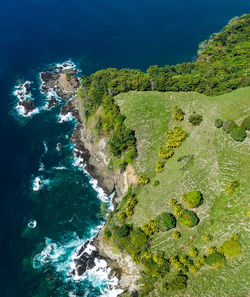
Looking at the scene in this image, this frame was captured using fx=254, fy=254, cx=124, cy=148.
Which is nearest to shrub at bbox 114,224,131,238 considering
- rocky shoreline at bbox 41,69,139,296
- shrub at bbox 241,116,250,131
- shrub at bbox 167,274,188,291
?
rocky shoreline at bbox 41,69,139,296

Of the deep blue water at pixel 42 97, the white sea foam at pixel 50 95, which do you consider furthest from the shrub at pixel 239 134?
the white sea foam at pixel 50 95

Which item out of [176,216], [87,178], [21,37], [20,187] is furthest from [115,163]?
[21,37]

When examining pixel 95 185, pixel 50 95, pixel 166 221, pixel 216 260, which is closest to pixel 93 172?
pixel 95 185

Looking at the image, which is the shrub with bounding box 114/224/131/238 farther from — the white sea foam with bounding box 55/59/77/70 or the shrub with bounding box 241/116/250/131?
the white sea foam with bounding box 55/59/77/70

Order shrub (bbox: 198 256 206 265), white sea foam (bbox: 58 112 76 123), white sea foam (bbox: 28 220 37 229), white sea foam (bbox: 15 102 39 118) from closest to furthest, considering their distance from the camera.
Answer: shrub (bbox: 198 256 206 265), white sea foam (bbox: 28 220 37 229), white sea foam (bbox: 58 112 76 123), white sea foam (bbox: 15 102 39 118)

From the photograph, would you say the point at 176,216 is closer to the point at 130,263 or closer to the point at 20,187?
the point at 130,263

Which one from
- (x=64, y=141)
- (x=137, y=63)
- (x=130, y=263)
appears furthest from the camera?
(x=137, y=63)
